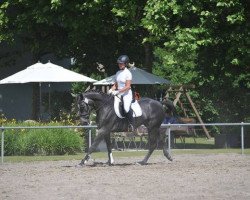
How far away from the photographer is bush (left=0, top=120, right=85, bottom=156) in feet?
87.0

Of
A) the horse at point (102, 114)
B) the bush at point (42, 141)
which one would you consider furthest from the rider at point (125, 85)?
the bush at point (42, 141)

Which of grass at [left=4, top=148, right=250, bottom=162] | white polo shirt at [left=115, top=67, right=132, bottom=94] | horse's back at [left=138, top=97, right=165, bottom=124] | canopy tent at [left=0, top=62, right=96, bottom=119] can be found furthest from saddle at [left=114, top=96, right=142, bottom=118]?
canopy tent at [left=0, top=62, right=96, bottom=119]

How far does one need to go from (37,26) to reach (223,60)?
30.5ft

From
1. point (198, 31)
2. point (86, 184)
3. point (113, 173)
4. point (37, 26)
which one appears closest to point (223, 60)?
point (198, 31)

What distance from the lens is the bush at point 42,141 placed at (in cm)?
2653

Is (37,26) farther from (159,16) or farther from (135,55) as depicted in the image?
(159,16)

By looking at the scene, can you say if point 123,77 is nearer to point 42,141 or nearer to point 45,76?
point 42,141

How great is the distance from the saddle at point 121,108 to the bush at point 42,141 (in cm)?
517

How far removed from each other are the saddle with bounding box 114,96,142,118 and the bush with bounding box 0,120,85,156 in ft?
17.0

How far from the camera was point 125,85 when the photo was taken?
71.5ft

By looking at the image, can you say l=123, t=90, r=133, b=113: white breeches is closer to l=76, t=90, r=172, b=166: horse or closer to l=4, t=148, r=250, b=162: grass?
l=76, t=90, r=172, b=166: horse

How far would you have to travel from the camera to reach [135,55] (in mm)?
38625

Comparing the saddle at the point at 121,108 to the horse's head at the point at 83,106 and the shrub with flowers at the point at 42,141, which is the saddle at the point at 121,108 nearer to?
the horse's head at the point at 83,106

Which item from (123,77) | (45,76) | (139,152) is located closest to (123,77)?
(123,77)
